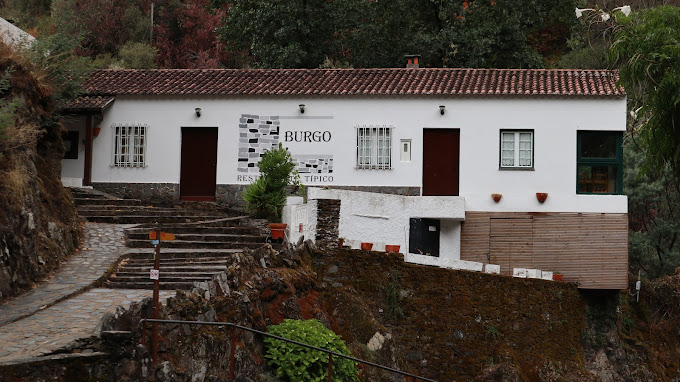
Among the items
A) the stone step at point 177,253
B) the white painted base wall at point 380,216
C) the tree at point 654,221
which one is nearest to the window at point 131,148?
the white painted base wall at point 380,216

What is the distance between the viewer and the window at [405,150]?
23.4 metres

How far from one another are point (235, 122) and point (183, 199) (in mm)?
2322

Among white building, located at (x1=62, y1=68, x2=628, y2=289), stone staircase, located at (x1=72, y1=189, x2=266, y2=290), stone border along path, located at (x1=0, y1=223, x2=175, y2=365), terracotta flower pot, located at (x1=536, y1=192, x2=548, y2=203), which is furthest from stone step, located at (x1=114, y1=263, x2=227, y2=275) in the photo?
terracotta flower pot, located at (x1=536, y1=192, x2=548, y2=203)

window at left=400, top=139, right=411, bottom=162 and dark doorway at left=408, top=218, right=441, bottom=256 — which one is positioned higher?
window at left=400, top=139, right=411, bottom=162

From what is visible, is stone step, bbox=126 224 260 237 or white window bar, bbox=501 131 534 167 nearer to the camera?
stone step, bbox=126 224 260 237

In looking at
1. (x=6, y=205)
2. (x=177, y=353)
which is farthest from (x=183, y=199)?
(x=177, y=353)

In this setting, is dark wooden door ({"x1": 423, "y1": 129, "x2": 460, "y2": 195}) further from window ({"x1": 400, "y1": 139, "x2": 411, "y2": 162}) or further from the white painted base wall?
the white painted base wall

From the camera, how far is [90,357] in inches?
452

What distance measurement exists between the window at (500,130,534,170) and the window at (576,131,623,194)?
1142mm

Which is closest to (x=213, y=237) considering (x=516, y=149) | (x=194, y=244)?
(x=194, y=244)

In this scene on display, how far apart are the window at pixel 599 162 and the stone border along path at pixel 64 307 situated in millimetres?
11046

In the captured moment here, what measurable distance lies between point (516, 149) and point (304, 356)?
10.1 m

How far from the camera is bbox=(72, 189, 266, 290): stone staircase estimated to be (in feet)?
52.4

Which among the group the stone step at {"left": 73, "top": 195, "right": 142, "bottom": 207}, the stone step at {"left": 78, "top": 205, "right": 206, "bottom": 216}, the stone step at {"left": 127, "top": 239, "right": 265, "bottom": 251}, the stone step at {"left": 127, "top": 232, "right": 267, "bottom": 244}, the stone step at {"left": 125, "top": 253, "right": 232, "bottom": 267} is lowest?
the stone step at {"left": 125, "top": 253, "right": 232, "bottom": 267}
